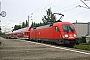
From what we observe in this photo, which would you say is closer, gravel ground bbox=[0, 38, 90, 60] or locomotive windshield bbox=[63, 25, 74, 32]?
gravel ground bbox=[0, 38, 90, 60]

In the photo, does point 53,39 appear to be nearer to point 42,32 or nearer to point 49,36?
point 49,36

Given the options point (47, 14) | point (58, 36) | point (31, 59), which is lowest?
point (31, 59)

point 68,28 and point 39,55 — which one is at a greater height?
point 68,28

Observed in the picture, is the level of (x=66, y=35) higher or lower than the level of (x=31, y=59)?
higher

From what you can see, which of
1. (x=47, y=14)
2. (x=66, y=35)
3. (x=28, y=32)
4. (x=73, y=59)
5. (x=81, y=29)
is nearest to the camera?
(x=73, y=59)

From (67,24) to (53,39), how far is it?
9.81 ft

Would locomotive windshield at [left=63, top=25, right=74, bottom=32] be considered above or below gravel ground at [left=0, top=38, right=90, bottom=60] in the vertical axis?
above

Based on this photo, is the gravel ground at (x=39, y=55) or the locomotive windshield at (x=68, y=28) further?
the locomotive windshield at (x=68, y=28)

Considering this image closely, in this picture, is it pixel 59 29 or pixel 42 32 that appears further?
pixel 42 32

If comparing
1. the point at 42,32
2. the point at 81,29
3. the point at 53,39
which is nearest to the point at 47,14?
the point at 81,29

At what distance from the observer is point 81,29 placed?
5803 centimetres

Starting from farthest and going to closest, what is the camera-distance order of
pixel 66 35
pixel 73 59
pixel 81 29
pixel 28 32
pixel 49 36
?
pixel 81 29
pixel 28 32
pixel 49 36
pixel 66 35
pixel 73 59

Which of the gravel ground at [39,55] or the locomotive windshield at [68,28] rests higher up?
the locomotive windshield at [68,28]

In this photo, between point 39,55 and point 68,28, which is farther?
point 68,28
